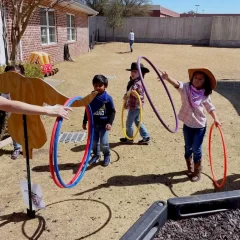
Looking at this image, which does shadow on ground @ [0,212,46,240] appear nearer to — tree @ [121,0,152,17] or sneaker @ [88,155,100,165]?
sneaker @ [88,155,100,165]

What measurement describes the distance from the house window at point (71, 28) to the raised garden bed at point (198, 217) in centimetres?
1830

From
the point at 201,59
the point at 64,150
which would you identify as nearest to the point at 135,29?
the point at 201,59

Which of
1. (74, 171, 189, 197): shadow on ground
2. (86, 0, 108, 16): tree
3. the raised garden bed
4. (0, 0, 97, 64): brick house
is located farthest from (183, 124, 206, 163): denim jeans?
(86, 0, 108, 16): tree

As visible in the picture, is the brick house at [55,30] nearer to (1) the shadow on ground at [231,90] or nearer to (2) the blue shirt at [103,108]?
(1) the shadow on ground at [231,90]

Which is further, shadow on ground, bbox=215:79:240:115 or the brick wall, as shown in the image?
the brick wall

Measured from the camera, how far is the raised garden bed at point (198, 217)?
1.88 metres

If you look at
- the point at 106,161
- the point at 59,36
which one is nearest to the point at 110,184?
the point at 106,161

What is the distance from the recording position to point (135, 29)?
3136 centimetres

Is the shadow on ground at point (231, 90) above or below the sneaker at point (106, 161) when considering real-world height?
above

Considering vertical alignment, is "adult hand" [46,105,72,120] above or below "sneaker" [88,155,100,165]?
above

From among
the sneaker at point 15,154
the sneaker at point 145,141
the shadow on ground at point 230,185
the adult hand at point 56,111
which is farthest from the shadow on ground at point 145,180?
the adult hand at point 56,111

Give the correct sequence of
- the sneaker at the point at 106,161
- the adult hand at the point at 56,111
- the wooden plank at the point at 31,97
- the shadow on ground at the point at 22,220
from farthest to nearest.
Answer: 1. the sneaker at the point at 106,161
2. the shadow on ground at the point at 22,220
3. the wooden plank at the point at 31,97
4. the adult hand at the point at 56,111

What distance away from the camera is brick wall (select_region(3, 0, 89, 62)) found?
43.3 feet

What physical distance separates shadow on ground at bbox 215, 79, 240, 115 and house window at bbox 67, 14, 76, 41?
10335mm
